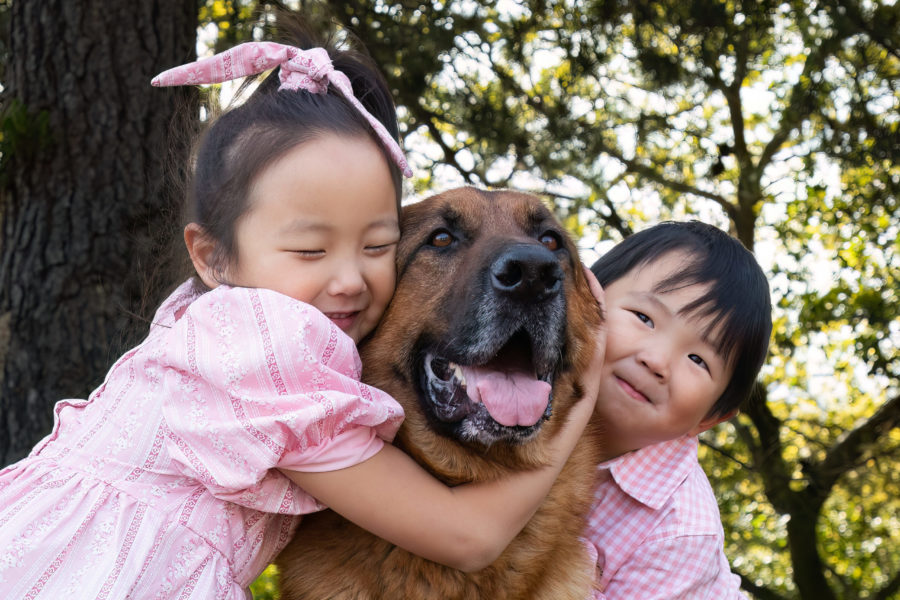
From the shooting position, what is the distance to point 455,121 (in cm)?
609

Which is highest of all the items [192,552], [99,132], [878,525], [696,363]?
[99,132]

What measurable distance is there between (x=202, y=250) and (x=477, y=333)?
33.0 inches

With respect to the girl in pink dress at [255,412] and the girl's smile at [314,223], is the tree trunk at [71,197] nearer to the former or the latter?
the girl in pink dress at [255,412]

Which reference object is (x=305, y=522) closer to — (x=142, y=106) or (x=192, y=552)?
(x=192, y=552)

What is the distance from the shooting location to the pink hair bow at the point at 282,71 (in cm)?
244

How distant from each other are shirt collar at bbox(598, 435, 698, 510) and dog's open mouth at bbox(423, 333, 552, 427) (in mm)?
549

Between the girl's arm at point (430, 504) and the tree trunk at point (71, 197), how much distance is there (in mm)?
2335

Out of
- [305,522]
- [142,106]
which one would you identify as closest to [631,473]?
[305,522]

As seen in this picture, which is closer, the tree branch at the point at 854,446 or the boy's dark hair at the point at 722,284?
the boy's dark hair at the point at 722,284

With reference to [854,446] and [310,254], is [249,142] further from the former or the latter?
[854,446]

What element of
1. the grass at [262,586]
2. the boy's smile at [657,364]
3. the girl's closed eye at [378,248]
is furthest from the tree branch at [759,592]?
the girl's closed eye at [378,248]

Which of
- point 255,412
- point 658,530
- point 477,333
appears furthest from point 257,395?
point 658,530

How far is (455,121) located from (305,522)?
4.12 metres

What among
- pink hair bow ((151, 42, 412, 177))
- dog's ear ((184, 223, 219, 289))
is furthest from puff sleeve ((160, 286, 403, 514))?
pink hair bow ((151, 42, 412, 177))
